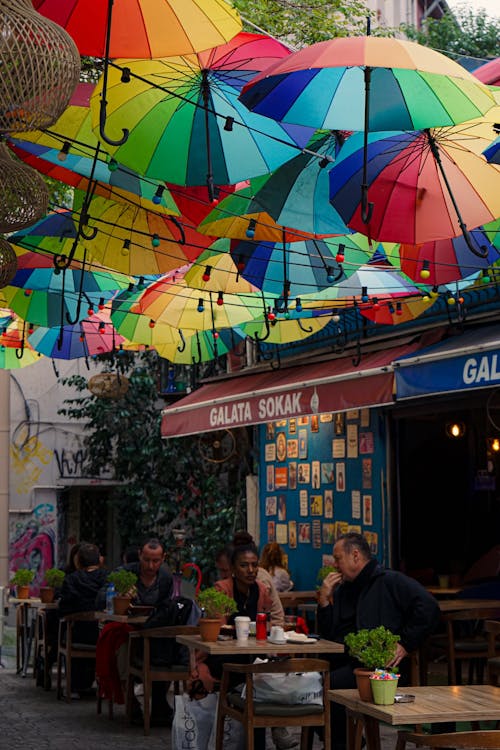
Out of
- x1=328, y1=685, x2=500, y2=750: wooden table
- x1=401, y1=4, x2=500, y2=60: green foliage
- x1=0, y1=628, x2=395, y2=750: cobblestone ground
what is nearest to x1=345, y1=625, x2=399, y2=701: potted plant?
x1=328, y1=685, x2=500, y2=750: wooden table

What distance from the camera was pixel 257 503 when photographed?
17.0 meters

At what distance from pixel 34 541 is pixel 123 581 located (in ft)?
36.3

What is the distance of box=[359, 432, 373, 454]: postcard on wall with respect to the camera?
14.2 m

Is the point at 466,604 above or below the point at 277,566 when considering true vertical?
below

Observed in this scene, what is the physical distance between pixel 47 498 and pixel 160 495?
252cm

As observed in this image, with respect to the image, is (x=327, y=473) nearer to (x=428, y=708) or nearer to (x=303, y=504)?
(x=303, y=504)

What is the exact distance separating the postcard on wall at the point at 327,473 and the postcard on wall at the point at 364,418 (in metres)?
0.88

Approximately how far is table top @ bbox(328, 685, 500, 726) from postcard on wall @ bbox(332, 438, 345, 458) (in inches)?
332

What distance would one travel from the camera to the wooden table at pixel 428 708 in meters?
5.49

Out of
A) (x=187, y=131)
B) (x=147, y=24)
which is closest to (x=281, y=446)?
(x=187, y=131)

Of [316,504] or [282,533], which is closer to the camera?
[316,504]

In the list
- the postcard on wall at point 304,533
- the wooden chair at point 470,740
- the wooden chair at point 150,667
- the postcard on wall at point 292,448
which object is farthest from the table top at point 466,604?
the wooden chair at point 470,740

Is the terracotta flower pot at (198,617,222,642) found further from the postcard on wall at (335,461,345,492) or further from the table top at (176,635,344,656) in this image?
the postcard on wall at (335,461,345,492)

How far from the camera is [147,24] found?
6.32 meters
